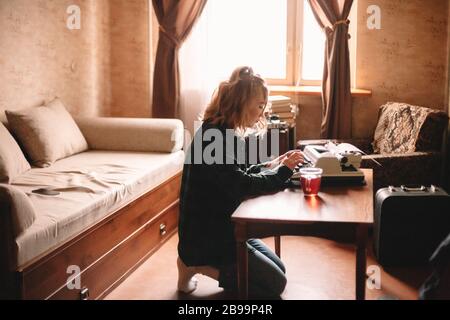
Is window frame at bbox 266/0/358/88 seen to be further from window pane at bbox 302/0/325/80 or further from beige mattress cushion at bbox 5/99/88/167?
beige mattress cushion at bbox 5/99/88/167

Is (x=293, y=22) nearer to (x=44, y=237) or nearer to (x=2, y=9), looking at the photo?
(x=2, y=9)

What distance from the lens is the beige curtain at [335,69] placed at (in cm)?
446

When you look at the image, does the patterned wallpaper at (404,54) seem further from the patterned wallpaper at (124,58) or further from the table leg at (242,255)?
the table leg at (242,255)

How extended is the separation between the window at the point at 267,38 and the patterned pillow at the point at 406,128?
0.78 m

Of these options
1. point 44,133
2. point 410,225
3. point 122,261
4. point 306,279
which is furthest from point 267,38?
point 122,261

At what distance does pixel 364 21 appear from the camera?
14.9 ft

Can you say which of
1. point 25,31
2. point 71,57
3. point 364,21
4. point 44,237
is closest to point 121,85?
point 71,57

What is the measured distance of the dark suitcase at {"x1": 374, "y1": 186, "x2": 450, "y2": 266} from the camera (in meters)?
3.35

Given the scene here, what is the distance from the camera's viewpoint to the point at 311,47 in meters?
4.85

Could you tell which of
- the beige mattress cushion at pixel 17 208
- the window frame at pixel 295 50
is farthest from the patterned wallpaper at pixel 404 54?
the beige mattress cushion at pixel 17 208

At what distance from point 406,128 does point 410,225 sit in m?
0.94

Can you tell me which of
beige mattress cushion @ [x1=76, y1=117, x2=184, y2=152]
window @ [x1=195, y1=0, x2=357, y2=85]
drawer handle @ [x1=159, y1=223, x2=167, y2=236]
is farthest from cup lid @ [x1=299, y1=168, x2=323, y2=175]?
window @ [x1=195, y1=0, x2=357, y2=85]
